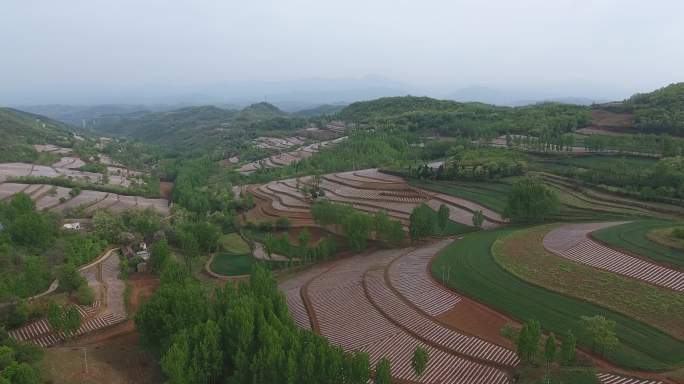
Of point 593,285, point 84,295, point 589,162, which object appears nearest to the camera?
point 593,285

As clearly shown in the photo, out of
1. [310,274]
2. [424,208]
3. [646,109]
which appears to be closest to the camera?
[310,274]

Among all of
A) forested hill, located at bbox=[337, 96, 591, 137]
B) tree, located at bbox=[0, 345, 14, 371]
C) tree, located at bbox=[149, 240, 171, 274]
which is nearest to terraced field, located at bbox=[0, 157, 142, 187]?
tree, located at bbox=[149, 240, 171, 274]

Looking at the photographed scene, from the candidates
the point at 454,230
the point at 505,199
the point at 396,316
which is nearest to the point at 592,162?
the point at 505,199

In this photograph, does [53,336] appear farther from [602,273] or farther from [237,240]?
[602,273]

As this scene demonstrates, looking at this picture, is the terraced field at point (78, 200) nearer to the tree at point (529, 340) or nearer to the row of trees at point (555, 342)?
the row of trees at point (555, 342)

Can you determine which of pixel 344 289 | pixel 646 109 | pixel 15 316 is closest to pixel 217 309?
pixel 344 289

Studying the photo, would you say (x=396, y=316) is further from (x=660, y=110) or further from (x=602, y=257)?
(x=660, y=110)

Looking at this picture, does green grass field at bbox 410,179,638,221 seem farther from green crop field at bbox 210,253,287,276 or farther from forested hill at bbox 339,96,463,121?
forested hill at bbox 339,96,463,121
